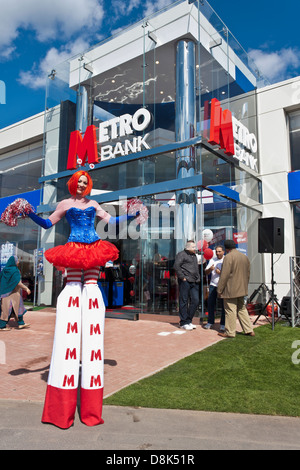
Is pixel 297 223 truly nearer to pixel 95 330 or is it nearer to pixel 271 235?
pixel 271 235

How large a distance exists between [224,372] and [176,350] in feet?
4.41

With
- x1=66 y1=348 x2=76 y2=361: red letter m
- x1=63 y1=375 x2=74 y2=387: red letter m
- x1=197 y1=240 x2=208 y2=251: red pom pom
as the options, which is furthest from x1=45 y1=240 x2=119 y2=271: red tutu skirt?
x1=197 y1=240 x2=208 y2=251: red pom pom

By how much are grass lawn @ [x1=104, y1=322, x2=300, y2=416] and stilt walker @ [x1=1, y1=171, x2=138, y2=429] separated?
2.12 feet

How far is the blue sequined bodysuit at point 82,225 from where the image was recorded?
335cm

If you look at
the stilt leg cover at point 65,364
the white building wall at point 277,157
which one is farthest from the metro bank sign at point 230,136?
the stilt leg cover at point 65,364

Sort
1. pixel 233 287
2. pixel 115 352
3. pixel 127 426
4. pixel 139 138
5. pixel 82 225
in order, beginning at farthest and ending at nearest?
1. pixel 139 138
2. pixel 233 287
3. pixel 115 352
4. pixel 82 225
5. pixel 127 426

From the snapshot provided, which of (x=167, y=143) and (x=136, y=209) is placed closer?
(x=136, y=209)

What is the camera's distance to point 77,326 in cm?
313

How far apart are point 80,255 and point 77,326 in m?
0.62

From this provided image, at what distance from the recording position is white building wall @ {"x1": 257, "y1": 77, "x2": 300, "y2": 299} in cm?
1148

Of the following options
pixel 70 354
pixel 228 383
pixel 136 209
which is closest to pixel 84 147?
pixel 136 209

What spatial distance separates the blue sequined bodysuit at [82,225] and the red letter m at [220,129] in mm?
6925
